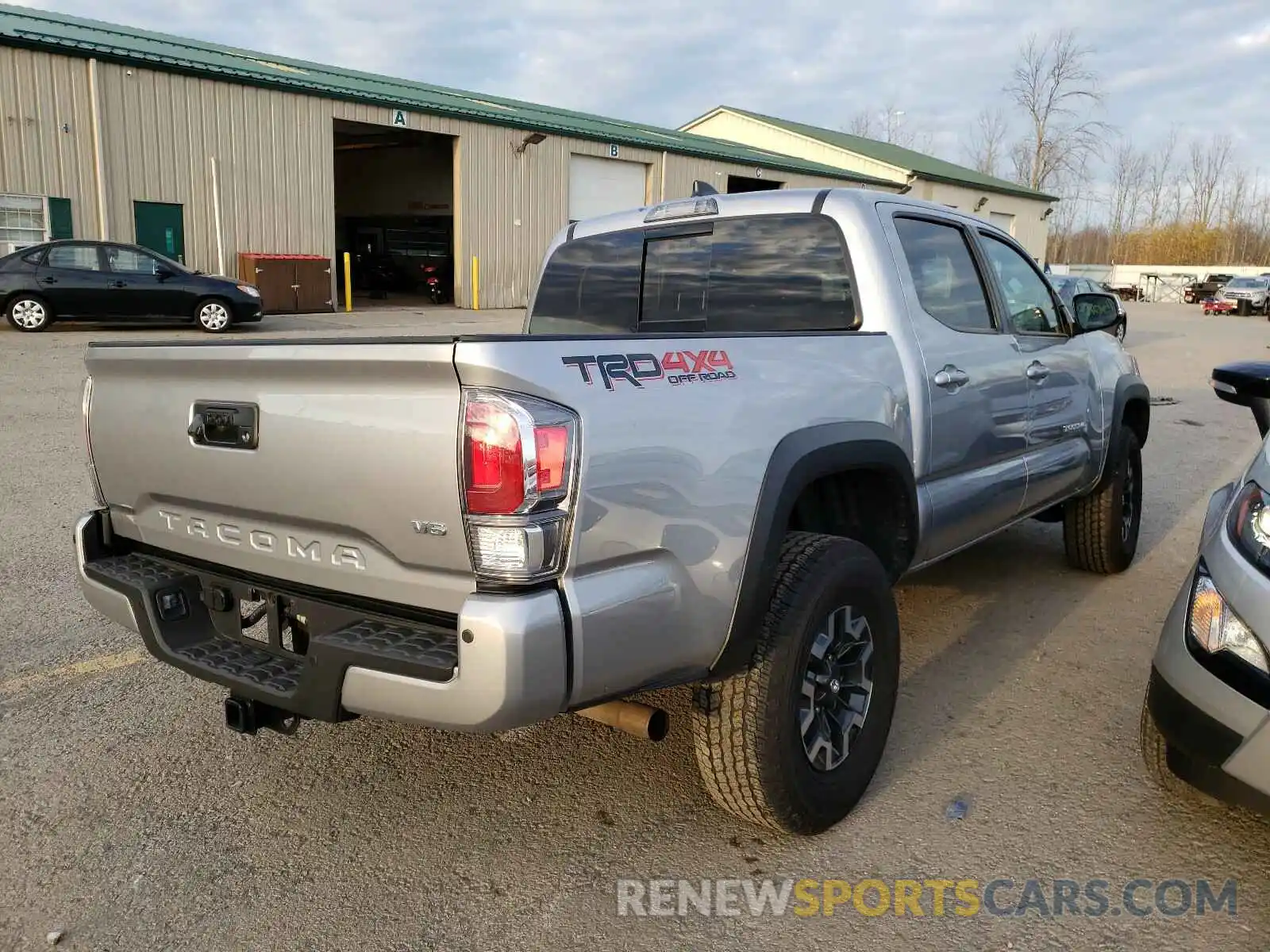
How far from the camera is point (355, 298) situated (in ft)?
90.5

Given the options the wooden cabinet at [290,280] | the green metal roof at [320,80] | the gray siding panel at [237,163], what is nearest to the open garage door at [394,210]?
the green metal roof at [320,80]

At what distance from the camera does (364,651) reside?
7.58 ft

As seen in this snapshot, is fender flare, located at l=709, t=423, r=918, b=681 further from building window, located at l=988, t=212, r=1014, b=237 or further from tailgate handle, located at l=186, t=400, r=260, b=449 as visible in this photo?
building window, located at l=988, t=212, r=1014, b=237

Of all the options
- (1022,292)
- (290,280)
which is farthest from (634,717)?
(290,280)

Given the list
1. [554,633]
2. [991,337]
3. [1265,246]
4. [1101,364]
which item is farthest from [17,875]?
[1265,246]

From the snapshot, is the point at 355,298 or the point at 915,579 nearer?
the point at 915,579

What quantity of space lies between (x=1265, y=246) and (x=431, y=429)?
10388cm

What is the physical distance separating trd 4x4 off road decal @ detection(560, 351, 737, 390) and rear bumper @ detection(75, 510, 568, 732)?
534 millimetres

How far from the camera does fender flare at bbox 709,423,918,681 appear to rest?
2607 mm

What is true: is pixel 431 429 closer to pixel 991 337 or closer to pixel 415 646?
pixel 415 646

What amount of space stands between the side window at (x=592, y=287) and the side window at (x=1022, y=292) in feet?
5.43

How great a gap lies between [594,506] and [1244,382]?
104 inches

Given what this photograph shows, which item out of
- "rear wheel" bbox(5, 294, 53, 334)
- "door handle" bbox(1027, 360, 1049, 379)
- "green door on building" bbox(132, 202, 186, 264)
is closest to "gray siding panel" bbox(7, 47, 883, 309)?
"green door on building" bbox(132, 202, 186, 264)

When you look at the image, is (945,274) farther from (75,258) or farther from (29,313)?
(29,313)
